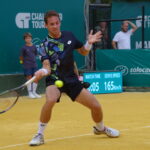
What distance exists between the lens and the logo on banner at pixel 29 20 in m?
14.8

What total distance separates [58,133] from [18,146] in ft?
3.64

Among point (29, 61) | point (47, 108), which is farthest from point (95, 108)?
point (29, 61)

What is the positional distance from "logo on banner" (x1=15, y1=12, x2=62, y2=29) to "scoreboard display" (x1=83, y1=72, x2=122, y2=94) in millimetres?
2215

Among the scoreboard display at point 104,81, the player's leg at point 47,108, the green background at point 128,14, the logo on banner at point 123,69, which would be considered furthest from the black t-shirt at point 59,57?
the green background at point 128,14

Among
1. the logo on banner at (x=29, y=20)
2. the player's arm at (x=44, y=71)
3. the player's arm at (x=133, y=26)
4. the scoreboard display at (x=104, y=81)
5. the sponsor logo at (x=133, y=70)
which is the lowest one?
the scoreboard display at (x=104, y=81)

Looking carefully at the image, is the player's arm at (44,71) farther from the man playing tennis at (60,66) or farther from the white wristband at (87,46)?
the white wristband at (87,46)

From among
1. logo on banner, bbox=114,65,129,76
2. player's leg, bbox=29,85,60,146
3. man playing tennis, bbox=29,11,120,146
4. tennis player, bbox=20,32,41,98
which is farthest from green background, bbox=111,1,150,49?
player's leg, bbox=29,85,60,146

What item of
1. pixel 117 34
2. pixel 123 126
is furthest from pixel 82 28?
pixel 123 126

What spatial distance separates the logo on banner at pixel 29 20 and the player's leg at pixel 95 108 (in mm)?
8023

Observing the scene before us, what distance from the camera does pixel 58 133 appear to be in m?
7.89

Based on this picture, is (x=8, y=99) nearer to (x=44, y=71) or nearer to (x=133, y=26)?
(x=44, y=71)

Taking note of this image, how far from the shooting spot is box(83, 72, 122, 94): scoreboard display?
570 inches

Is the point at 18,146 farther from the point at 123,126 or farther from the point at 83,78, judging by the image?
the point at 83,78

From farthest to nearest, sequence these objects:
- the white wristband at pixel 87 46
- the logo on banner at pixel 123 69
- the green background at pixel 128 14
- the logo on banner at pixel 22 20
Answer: the green background at pixel 128 14 → the logo on banner at pixel 123 69 → the logo on banner at pixel 22 20 → the white wristband at pixel 87 46
